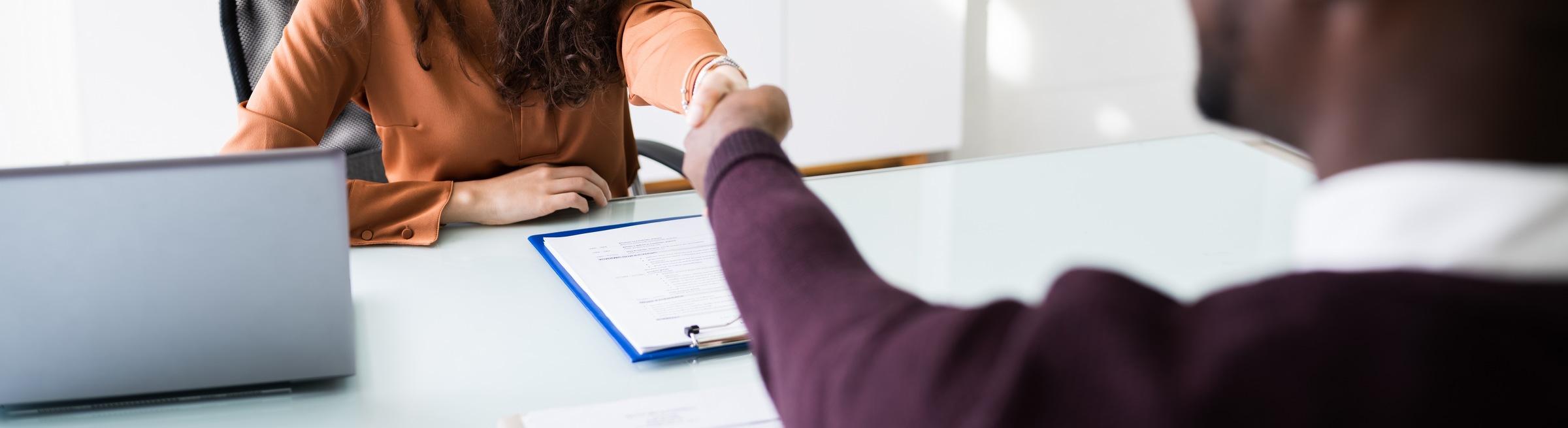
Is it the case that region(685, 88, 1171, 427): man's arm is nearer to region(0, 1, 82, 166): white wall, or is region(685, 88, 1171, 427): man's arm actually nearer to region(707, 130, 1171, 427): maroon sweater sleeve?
region(707, 130, 1171, 427): maroon sweater sleeve

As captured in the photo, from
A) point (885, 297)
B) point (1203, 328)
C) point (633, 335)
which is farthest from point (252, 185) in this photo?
point (1203, 328)

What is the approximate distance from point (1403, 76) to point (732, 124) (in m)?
0.40

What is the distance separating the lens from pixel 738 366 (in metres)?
1.03

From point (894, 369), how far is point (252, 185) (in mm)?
544

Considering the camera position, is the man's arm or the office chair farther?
the office chair

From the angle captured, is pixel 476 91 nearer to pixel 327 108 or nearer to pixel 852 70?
pixel 327 108

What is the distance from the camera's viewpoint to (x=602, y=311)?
1112 mm

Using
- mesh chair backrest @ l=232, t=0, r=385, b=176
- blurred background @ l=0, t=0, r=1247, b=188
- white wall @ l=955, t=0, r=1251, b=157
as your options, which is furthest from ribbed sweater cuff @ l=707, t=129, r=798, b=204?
white wall @ l=955, t=0, r=1251, b=157

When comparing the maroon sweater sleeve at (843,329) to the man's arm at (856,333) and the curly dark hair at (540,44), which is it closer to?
the man's arm at (856,333)

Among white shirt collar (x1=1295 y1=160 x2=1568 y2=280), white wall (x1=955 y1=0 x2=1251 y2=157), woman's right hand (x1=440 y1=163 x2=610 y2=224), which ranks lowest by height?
white wall (x1=955 y1=0 x2=1251 y2=157)

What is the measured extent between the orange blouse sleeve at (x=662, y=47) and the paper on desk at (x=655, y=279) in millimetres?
172

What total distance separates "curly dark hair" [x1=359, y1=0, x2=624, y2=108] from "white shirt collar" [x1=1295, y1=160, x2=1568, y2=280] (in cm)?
127

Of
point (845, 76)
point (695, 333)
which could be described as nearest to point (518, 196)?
point (695, 333)

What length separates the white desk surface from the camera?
96 centimetres
